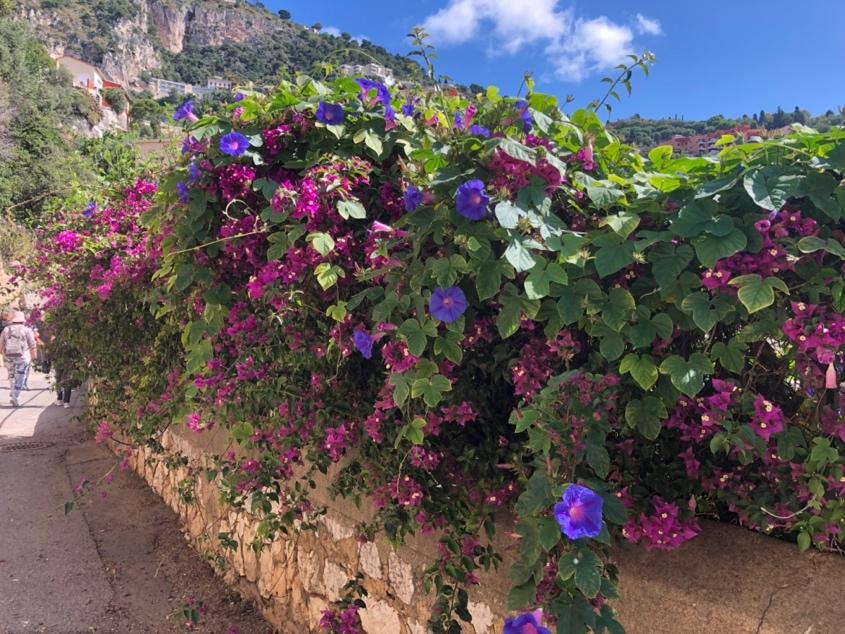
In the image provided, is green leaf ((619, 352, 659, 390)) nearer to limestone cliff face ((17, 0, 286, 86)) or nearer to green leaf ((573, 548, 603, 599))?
green leaf ((573, 548, 603, 599))

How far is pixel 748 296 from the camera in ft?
3.57

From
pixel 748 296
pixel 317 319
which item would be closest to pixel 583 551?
pixel 748 296

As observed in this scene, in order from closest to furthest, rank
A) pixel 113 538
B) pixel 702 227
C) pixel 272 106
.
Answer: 1. pixel 702 227
2. pixel 272 106
3. pixel 113 538

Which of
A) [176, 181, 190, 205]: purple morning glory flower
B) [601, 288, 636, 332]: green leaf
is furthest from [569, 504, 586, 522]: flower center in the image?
[176, 181, 190, 205]: purple morning glory flower

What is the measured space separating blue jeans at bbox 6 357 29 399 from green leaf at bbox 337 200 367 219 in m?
9.19

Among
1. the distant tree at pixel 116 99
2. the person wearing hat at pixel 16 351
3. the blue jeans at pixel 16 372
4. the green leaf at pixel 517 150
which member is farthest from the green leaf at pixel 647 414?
the distant tree at pixel 116 99

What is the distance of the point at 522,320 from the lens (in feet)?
4.47

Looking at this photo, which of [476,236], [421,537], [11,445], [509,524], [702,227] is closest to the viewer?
[702,227]

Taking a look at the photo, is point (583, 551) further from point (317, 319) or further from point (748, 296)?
point (317, 319)

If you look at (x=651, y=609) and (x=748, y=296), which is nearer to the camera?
(x=748, y=296)

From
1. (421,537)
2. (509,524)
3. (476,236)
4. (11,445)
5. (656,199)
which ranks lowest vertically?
(11,445)

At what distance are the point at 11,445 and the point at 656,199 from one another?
284 inches

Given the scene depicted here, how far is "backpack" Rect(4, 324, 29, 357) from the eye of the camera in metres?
9.02

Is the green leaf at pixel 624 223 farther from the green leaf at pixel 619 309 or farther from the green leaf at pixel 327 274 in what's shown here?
the green leaf at pixel 327 274
